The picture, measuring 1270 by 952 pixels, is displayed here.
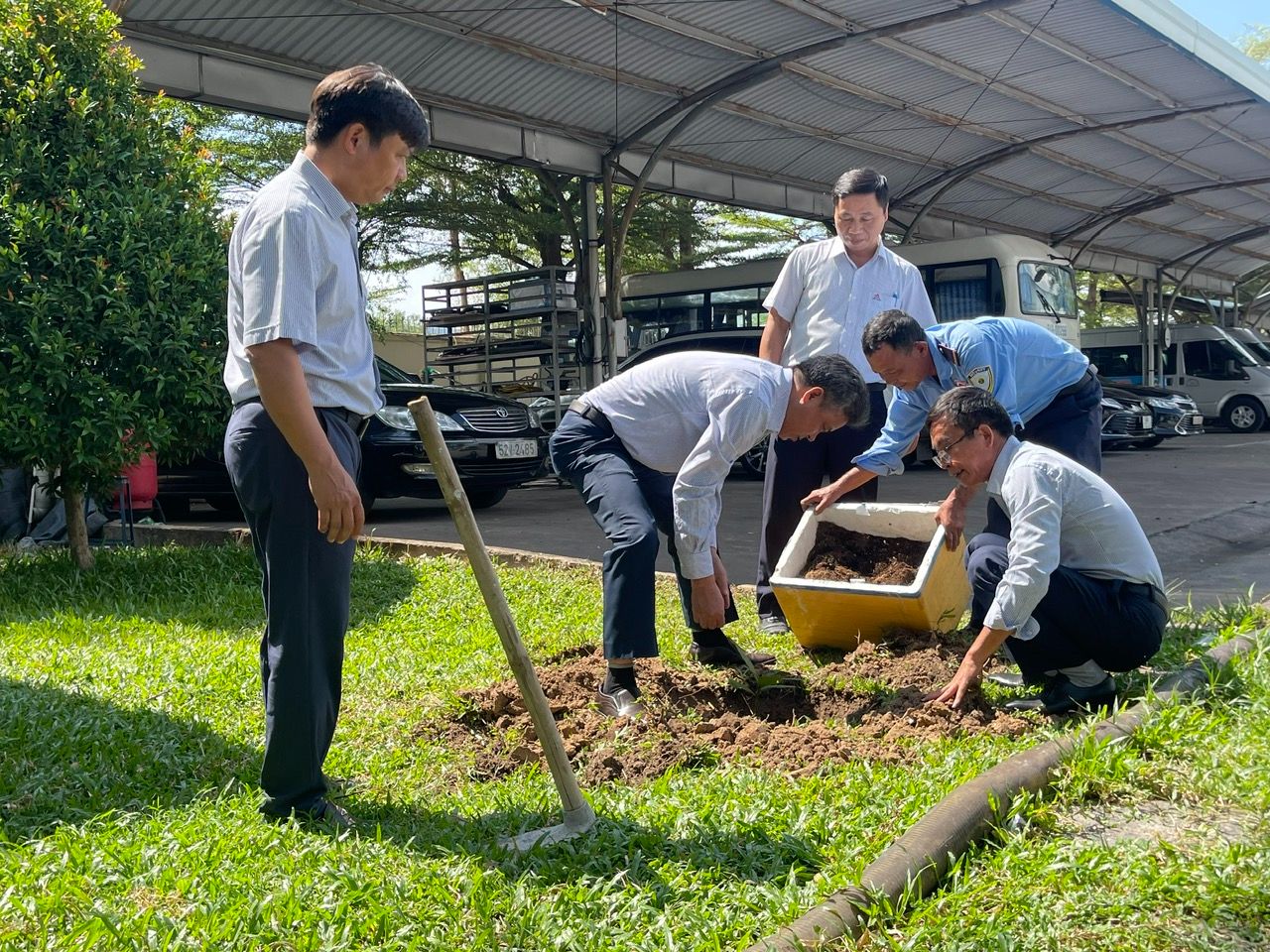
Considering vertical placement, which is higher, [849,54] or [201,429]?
[849,54]

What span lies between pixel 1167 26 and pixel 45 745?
48.0 ft

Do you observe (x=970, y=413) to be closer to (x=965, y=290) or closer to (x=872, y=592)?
(x=872, y=592)

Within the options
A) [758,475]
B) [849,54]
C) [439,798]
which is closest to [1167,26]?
[849,54]

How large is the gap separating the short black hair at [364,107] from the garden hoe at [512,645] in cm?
71

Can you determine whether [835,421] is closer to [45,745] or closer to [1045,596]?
[1045,596]

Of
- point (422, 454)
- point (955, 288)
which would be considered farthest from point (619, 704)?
point (955, 288)

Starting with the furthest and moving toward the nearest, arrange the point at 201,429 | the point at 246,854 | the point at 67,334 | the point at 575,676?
the point at 201,429 < the point at 67,334 < the point at 575,676 < the point at 246,854

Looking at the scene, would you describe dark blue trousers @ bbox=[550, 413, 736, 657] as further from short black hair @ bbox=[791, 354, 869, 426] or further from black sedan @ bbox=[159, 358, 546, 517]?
black sedan @ bbox=[159, 358, 546, 517]

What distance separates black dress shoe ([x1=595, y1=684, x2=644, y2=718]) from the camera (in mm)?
4066

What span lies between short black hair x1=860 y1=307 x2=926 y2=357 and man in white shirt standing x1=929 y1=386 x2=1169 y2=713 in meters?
0.57

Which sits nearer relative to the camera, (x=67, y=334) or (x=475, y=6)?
(x=67, y=334)

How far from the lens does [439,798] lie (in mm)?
3410

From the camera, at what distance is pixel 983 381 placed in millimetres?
4496

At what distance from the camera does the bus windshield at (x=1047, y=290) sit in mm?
17969
